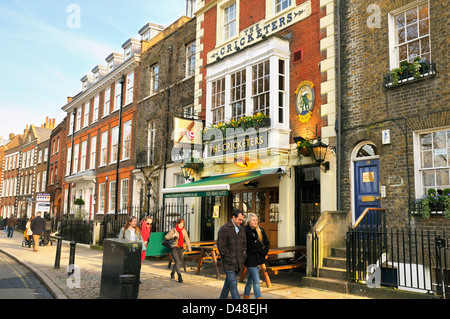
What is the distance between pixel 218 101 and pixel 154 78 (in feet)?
24.7

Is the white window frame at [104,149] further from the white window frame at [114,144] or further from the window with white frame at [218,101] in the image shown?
the window with white frame at [218,101]

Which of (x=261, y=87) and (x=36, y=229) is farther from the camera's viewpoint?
(x=36, y=229)

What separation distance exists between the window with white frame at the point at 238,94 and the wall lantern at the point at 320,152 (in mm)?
3265

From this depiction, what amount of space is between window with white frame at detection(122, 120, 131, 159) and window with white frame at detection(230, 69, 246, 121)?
1053 cm

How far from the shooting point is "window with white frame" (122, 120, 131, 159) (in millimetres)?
22969

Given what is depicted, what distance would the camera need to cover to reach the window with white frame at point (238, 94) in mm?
13626

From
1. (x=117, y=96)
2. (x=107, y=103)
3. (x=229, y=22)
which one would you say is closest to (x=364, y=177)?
(x=229, y=22)

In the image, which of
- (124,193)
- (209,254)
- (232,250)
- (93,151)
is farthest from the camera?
(93,151)

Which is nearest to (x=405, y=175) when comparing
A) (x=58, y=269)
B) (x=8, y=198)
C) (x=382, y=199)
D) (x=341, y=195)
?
(x=382, y=199)

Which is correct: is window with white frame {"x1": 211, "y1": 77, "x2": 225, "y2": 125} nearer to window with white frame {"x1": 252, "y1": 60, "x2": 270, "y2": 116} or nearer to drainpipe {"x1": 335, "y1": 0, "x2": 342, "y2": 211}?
window with white frame {"x1": 252, "y1": 60, "x2": 270, "y2": 116}

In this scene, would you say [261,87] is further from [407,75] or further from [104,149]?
[104,149]

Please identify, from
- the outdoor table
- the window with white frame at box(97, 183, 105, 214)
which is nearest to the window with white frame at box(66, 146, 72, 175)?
the window with white frame at box(97, 183, 105, 214)

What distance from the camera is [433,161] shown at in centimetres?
889

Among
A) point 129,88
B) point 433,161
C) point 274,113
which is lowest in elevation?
point 433,161
